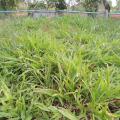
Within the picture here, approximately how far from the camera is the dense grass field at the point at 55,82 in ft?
6.07

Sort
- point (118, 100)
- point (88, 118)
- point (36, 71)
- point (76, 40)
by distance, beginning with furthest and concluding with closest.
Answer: point (76, 40) < point (36, 71) < point (118, 100) < point (88, 118)

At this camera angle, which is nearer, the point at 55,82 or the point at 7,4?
the point at 55,82

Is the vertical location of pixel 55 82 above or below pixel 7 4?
below

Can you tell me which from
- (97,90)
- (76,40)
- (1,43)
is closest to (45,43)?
(1,43)

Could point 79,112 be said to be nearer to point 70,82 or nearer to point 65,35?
point 70,82

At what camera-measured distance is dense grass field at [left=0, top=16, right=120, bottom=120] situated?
1852mm

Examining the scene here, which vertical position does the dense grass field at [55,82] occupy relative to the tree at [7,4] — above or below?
below

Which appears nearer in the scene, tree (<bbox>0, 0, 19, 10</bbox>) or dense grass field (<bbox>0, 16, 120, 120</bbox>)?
dense grass field (<bbox>0, 16, 120, 120</bbox>)

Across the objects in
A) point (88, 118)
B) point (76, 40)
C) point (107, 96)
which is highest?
point (76, 40)

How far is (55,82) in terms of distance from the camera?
220cm

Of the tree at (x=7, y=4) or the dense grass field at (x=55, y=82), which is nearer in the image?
the dense grass field at (x=55, y=82)

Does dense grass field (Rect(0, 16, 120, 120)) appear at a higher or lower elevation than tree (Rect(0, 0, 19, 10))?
lower

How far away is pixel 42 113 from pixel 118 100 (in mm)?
613

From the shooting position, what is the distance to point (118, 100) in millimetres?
1968
